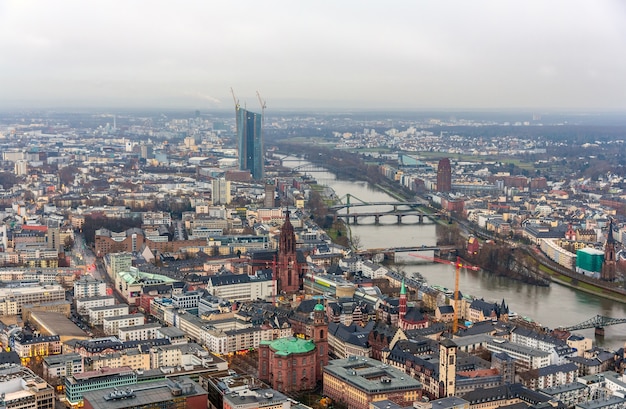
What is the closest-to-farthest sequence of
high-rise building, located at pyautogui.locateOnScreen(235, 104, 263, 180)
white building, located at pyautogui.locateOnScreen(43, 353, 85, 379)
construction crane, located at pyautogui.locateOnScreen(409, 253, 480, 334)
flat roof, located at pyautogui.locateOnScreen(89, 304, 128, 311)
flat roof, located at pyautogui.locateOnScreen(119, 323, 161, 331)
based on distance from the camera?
white building, located at pyautogui.locateOnScreen(43, 353, 85, 379) < flat roof, located at pyautogui.locateOnScreen(119, 323, 161, 331) < construction crane, located at pyautogui.locateOnScreen(409, 253, 480, 334) < flat roof, located at pyautogui.locateOnScreen(89, 304, 128, 311) < high-rise building, located at pyautogui.locateOnScreen(235, 104, 263, 180)

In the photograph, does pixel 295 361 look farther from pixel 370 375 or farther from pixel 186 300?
pixel 186 300

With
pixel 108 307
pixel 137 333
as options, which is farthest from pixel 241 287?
pixel 137 333

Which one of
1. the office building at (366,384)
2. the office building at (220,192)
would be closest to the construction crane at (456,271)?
the office building at (366,384)

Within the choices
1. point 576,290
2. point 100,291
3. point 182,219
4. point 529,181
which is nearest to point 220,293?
point 100,291

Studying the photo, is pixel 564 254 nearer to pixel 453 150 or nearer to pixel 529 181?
pixel 529 181

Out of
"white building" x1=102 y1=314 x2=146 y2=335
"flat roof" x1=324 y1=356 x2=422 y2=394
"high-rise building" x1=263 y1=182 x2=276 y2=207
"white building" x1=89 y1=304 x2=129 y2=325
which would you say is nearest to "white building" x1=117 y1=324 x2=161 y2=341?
"white building" x1=102 y1=314 x2=146 y2=335

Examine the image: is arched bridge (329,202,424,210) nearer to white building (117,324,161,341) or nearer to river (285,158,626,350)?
river (285,158,626,350)

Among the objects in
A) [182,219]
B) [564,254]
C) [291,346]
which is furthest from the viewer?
→ [182,219]
